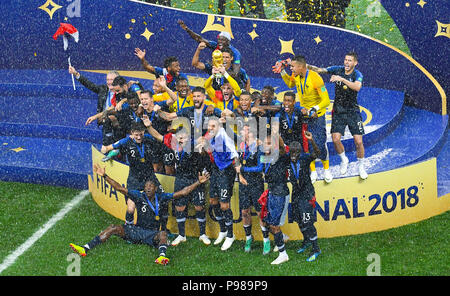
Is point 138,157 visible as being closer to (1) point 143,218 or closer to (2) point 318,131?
(1) point 143,218

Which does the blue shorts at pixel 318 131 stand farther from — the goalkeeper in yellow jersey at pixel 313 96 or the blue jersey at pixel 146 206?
the blue jersey at pixel 146 206

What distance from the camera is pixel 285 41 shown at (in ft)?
49.6

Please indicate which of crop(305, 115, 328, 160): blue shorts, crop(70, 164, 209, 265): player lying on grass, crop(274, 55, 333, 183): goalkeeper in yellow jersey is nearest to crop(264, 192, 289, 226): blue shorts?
crop(70, 164, 209, 265): player lying on grass

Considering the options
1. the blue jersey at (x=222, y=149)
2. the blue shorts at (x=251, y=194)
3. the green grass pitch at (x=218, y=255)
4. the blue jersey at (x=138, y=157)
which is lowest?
the green grass pitch at (x=218, y=255)

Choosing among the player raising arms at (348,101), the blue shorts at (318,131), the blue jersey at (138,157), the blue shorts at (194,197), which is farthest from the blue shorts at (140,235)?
the player raising arms at (348,101)

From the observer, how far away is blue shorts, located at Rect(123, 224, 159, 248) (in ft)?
32.0

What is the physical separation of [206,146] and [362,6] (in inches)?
661

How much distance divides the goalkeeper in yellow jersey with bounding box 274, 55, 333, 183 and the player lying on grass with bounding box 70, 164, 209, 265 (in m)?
1.67

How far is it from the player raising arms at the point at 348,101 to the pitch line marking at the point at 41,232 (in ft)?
13.3

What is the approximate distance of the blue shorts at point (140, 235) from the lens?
9766 mm

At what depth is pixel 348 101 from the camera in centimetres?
1038

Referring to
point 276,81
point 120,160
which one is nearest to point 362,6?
point 276,81

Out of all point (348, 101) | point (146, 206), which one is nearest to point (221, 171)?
point (146, 206)

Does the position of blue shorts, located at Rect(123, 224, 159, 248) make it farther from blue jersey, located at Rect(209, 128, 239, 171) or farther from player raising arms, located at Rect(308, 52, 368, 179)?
player raising arms, located at Rect(308, 52, 368, 179)
